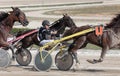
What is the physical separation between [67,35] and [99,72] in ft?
4.28

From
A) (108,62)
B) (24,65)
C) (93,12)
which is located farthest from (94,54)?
(93,12)

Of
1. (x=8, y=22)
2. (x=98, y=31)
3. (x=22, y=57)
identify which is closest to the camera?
(x=98, y=31)

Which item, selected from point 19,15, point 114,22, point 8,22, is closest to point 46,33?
point 19,15

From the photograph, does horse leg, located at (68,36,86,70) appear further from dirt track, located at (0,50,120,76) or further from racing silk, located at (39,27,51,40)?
racing silk, located at (39,27,51,40)

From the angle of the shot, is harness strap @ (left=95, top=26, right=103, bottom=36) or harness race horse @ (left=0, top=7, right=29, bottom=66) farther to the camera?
harness race horse @ (left=0, top=7, right=29, bottom=66)

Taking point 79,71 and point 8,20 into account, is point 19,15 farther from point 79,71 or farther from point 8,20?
point 79,71

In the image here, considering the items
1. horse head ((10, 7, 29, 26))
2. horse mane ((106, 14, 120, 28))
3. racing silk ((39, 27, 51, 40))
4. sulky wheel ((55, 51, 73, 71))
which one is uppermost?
horse head ((10, 7, 29, 26))

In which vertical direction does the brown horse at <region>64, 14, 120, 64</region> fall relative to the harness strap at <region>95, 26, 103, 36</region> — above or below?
below

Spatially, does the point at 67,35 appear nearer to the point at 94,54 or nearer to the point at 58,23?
the point at 58,23

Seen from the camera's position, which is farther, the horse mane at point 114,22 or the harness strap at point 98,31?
the horse mane at point 114,22

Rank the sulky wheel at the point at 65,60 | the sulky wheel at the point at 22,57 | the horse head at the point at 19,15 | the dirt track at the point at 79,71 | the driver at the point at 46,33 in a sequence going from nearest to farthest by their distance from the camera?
1. the dirt track at the point at 79,71
2. the sulky wheel at the point at 65,60
3. the driver at the point at 46,33
4. the horse head at the point at 19,15
5. the sulky wheel at the point at 22,57

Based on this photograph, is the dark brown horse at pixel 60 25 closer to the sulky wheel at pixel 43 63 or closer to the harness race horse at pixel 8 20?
the harness race horse at pixel 8 20

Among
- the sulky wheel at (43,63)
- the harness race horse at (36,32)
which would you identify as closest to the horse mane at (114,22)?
the harness race horse at (36,32)

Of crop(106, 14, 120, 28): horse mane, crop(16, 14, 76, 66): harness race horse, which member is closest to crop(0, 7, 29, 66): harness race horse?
crop(16, 14, 76, 66): harness race horse
